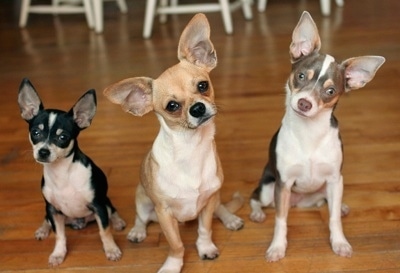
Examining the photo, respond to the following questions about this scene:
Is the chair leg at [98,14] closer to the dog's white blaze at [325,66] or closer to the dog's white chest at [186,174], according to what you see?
the dog's white chest at [186,174]

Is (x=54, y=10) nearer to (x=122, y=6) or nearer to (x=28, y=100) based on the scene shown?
(x=122, y=6)

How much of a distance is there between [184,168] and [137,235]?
0.45m

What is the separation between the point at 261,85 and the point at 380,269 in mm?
1688

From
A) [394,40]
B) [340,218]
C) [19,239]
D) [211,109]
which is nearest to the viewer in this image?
[211,109]

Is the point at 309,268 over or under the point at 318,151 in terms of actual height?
under

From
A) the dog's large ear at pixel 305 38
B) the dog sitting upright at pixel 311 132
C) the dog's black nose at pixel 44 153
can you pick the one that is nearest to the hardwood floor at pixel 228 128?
the dog sitting upright at pixel 311 132

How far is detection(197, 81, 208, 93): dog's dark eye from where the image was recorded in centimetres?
176

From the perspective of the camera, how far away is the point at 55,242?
7.22 feet

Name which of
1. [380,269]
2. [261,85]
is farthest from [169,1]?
[380,269]

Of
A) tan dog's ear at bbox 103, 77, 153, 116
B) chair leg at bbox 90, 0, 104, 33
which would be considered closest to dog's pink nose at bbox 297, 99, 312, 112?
tan dog's ear at bbox 103, 77, 153, 116

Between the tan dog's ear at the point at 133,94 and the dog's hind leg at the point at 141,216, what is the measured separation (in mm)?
417

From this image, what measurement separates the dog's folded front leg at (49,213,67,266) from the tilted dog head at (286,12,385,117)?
0.92 metres

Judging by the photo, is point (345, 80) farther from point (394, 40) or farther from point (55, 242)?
point (394, 40)

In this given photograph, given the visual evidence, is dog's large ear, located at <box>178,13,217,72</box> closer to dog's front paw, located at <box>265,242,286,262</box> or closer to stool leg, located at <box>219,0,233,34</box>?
dog's front paw, located at <box>265,242,286,262</box>
